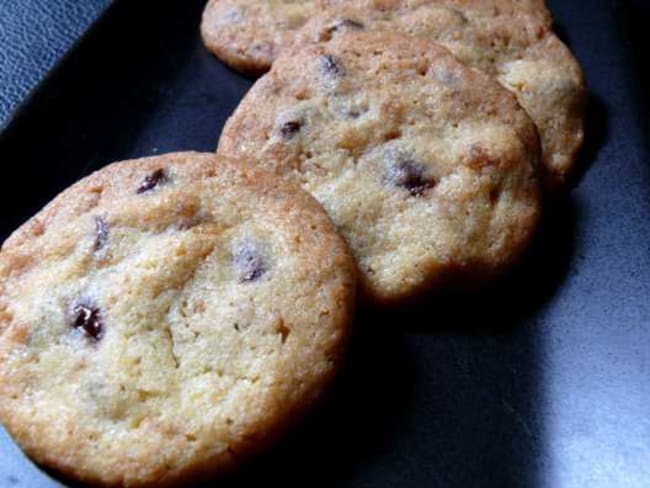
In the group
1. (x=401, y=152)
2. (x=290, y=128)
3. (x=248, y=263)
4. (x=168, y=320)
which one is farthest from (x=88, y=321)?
(x=401, y=152)

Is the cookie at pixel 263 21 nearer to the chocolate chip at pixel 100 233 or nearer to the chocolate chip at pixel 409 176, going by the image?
the chocolate chip at pixel 409 176

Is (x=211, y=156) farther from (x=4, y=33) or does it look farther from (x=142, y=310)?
(x=4, y=33)

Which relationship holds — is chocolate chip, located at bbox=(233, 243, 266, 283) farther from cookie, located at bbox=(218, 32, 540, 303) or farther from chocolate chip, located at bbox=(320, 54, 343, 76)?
chocolate chip, located at bbox=(320, 54, 343, 76)

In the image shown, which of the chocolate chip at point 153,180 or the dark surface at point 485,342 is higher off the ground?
the chocolate chip at point 153,180

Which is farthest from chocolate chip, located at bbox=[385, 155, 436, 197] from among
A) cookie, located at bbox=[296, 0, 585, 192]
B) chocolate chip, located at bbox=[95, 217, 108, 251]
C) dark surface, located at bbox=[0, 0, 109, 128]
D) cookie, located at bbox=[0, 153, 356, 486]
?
dark surface, located at bbox=[0, 0, 109, 128]

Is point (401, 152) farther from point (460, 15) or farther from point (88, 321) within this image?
point (88, 321)

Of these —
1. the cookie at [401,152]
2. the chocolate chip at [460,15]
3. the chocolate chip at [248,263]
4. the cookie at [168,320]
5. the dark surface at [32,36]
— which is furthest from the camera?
the dark surface at [32,36]

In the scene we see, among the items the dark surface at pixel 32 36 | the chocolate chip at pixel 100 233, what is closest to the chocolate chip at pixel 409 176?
the chocolate chip at pixel 100 233
